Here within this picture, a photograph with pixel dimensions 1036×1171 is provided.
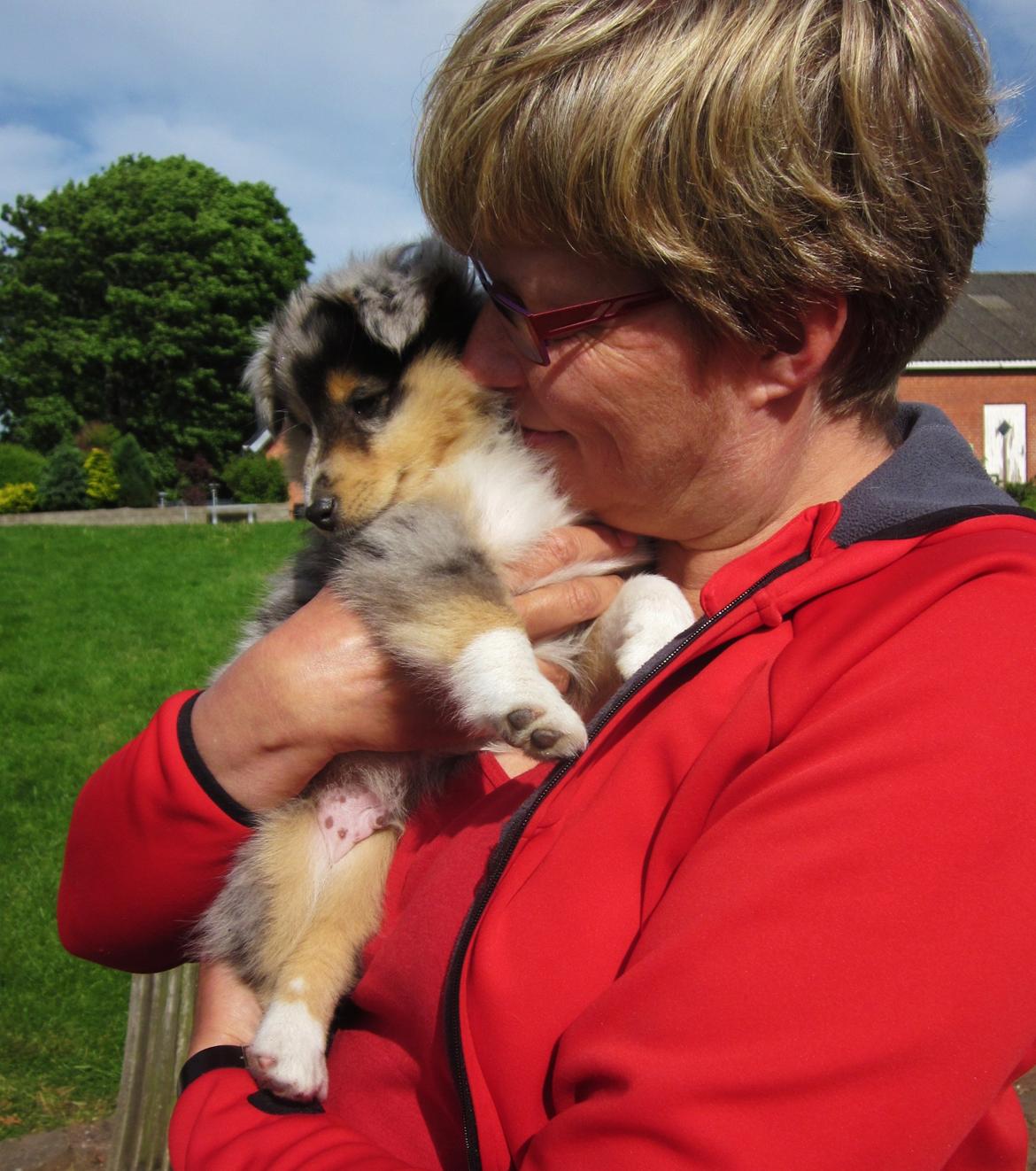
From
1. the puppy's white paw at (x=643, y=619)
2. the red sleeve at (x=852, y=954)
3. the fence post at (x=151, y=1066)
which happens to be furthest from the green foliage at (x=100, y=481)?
the red sleeve at (x=852, y=954)

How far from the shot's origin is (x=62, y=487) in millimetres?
23844

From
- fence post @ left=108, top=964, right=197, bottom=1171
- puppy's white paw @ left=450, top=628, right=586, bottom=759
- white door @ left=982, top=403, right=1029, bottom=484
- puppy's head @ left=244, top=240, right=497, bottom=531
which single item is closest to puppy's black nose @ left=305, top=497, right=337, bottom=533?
puppy's head @ left=244, top=240, right=497, bottom=531

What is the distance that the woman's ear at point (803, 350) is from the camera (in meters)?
1.66

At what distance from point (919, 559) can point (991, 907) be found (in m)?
0.49

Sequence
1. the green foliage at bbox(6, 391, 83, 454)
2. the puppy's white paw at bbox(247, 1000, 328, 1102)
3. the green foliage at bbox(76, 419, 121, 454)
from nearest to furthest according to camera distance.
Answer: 1. the puppy's white paw at bbox(247, 1000, 328, 1102)
2. the green foliage at bbox(76, 419, 121, 454)
3. the green foliage at bbox(6, 391, 83, 454)

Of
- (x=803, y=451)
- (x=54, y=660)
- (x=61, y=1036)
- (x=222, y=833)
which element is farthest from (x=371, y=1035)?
(x=54, y=660)

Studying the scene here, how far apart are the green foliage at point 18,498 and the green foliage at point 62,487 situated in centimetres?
21

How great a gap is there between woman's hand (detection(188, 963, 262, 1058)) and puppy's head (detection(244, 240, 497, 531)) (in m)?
1.09

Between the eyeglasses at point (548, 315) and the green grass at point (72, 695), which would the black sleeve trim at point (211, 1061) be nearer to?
→ the eyeglasses at point (548, 315)

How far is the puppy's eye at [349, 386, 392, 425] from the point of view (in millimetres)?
2674

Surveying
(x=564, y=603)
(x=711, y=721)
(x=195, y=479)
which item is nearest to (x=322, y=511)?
(x=564, y=603)

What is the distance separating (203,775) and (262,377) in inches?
57.5

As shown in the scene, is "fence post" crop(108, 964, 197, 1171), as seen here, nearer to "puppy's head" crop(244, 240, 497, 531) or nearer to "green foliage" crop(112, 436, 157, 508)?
"puppy's head" crop(244, 240, 497, 531)

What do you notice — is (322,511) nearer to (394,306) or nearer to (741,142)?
(394,306)
